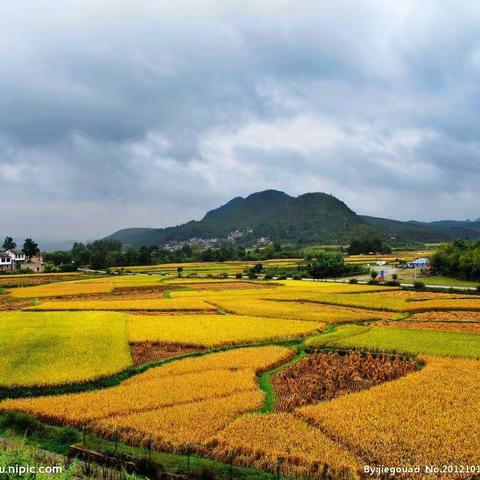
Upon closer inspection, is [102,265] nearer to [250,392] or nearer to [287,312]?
[287,312]

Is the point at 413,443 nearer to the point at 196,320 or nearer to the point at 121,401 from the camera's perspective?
the point at 121,401

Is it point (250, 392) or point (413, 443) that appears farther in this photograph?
point (250, 392)

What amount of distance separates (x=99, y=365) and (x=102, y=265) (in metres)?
88.4

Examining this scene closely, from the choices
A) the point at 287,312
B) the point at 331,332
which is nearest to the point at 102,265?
the point at 287,312

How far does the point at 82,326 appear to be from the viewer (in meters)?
27.5

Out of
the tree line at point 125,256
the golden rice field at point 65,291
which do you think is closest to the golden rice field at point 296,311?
the golden rice field at point 65,291

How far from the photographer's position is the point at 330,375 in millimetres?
18828

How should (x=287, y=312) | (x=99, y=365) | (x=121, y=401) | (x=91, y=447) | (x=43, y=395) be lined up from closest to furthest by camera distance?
(x=91, y=447) → (x=121, y=401) → (x=43, y=395) → (x=99, y=365) → (x=287, y=312)

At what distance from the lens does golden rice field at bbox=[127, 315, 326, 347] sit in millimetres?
25312

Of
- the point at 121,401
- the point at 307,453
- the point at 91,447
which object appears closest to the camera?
the point at 307,453

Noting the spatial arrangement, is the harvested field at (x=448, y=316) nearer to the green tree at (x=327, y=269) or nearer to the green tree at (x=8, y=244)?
the green tree at (x=327, y=269)

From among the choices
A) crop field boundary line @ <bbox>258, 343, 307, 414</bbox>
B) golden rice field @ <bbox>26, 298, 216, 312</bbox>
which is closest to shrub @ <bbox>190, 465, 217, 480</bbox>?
crop field boundary line @ <bbox>258, 343, 307, 414</bbox>

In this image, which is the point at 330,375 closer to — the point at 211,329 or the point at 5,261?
the point at 211,329

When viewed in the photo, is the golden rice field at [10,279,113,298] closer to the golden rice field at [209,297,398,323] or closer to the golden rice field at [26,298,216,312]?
the golden rice field at [26,298,216,312]
